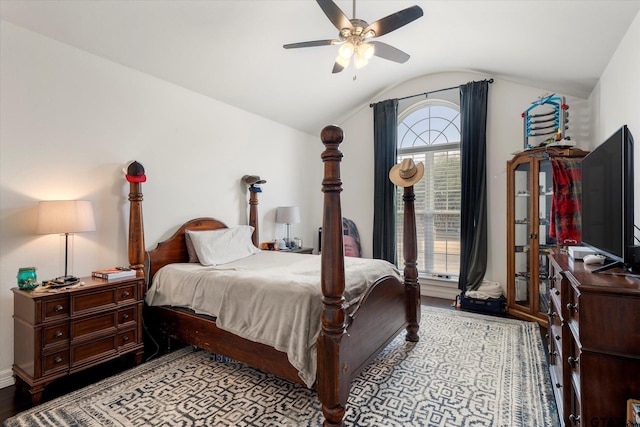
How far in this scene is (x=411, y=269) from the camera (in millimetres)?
3006

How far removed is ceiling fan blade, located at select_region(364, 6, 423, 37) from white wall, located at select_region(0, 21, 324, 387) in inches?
89.9

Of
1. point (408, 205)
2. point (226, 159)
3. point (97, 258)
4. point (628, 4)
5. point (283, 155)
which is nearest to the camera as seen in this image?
point (628, 4)

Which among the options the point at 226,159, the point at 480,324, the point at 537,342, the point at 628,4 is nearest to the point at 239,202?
the point at 226,159

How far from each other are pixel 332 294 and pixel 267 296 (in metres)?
0.55

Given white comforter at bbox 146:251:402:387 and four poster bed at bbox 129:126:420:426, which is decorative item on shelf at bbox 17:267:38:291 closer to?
four poster bed at bbox 129:126:420:426

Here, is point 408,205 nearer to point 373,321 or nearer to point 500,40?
point 373,321

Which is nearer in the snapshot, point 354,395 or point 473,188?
point 354,395

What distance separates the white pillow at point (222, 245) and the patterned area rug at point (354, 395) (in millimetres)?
894

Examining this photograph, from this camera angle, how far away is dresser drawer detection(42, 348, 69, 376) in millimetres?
2111

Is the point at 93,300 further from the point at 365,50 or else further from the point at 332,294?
the point at 365,50

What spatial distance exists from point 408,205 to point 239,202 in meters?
2.26

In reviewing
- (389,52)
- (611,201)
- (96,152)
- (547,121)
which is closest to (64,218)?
(96,152)

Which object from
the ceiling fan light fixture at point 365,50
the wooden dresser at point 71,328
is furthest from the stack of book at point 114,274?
the ceiling fan light fixture at point 365,50

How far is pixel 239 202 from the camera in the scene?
420cm
